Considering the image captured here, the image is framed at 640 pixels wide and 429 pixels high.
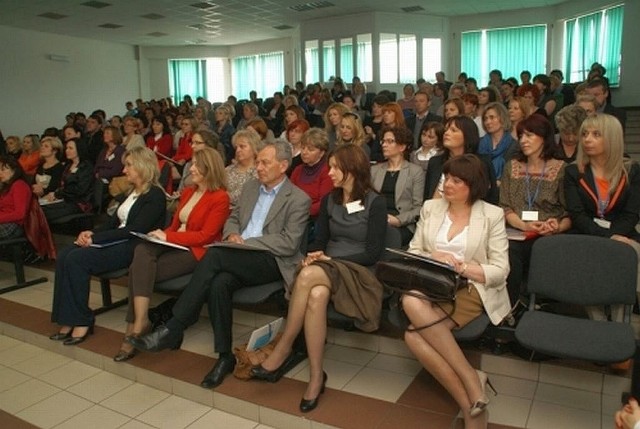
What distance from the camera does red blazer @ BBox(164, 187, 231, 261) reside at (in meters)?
3.23

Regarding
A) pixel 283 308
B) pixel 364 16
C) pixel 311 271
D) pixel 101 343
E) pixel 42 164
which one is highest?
pixel 364 16

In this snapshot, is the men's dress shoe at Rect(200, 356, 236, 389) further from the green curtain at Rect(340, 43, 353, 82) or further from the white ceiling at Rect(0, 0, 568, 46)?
the green curtain at Rect(340, 43, 353, 82)

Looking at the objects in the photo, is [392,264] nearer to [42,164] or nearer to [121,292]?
[121,292]

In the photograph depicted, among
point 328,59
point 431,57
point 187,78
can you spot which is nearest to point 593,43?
point 431,57

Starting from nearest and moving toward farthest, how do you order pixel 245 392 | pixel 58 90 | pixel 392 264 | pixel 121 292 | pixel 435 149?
1. pixel 392 264
2. pixel 245 392
3. pixel 435 149
4. pixel 121 292
5. pixel 58 90

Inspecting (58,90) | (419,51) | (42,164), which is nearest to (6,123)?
(58,90)

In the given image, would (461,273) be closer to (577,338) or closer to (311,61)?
(577,338)

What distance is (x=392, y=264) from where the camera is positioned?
2.39 meters

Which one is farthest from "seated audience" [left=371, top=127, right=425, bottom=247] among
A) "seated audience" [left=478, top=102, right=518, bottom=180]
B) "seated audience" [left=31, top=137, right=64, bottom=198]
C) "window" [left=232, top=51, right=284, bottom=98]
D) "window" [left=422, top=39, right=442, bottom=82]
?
"window" [left=232, top=51, right=284, bottom=98]

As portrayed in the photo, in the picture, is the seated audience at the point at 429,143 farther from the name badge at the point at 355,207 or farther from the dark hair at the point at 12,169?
the dark hair at the point at 12,169

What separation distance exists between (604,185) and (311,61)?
11981 millimetres

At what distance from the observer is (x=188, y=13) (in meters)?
11.5

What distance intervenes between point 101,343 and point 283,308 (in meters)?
1.18

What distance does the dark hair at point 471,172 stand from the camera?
242cm
